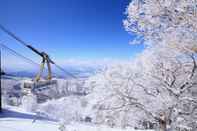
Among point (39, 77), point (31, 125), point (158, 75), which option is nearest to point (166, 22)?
point (158, 75)

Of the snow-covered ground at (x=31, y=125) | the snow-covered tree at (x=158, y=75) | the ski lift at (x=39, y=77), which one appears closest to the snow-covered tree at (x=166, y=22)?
the snow-covered tree at (x=158, y=75)

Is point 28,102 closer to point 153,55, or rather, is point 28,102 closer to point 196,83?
point 153,55

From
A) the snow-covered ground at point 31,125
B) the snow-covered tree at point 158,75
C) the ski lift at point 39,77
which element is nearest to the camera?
the snow-covered ground at point 31,125

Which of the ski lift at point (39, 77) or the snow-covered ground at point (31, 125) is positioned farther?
the ski lift at point (39, 77)

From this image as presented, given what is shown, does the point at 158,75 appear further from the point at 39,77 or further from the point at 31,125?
the point at 39,77

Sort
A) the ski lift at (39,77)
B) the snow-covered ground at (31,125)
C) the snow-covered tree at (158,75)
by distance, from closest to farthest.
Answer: the snow-covered ground at (31,125)
the snow-covered tree at (158,75)
the ski lift at (39,77)

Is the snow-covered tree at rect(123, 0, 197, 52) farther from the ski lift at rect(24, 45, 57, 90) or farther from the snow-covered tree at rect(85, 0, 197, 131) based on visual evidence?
the ski lift at rect(24, 45, 57, 90)

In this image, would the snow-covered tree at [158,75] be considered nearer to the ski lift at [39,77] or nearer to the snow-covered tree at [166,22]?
the snow-covered tree at [166,22]

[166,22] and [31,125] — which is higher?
[166,22]

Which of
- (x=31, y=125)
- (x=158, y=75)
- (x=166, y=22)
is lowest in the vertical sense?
(x=31, y=125)

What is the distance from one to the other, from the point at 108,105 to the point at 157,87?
3517 millimetres

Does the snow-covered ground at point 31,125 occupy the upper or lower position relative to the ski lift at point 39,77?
lower

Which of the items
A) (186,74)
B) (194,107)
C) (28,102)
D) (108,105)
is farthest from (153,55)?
(28,102)

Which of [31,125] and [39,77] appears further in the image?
[39,77]
